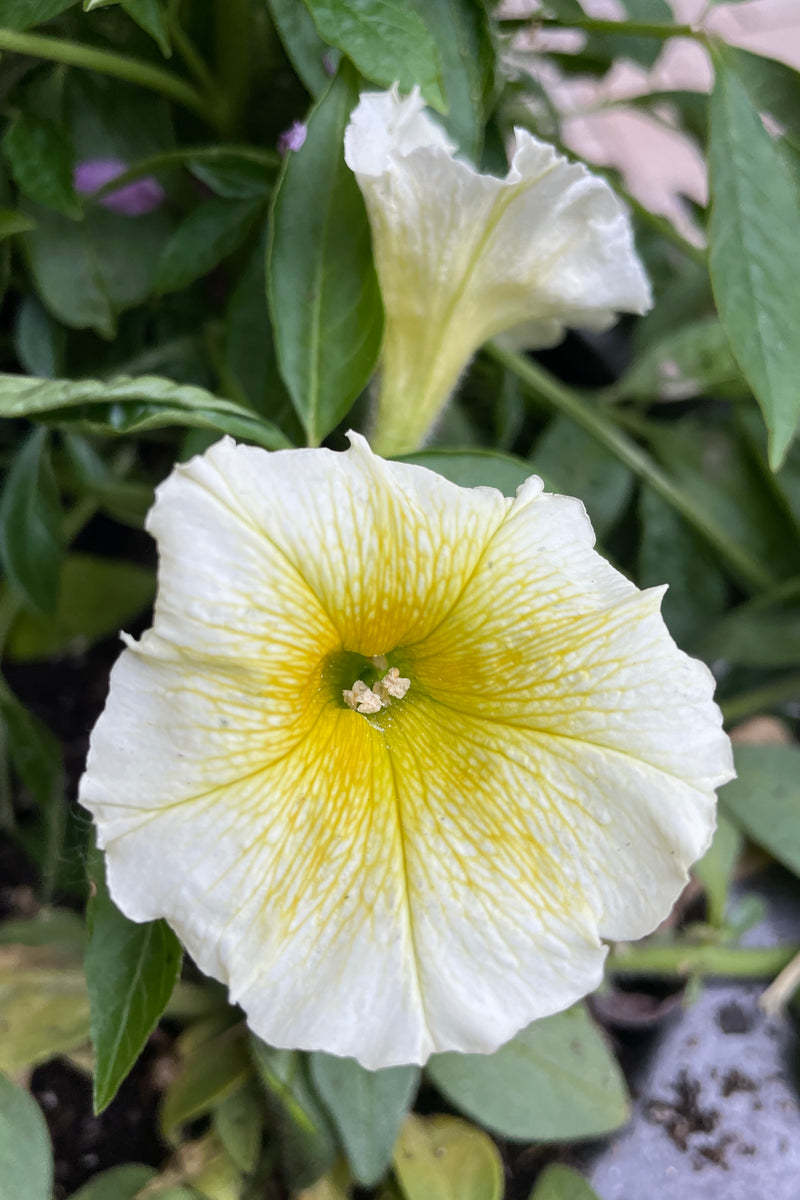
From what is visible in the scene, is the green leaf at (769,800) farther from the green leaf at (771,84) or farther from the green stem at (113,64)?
the green stem at (113,64)

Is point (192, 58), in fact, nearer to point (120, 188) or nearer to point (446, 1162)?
point (120, 188)

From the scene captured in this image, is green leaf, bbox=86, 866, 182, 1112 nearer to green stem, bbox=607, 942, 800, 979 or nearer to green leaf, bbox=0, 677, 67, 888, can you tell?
green leaf, bbox=0, 677, 67, 888

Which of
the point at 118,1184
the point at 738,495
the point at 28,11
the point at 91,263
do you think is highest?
the point at 28,11

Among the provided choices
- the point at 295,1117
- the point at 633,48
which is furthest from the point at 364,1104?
the point at 633,48

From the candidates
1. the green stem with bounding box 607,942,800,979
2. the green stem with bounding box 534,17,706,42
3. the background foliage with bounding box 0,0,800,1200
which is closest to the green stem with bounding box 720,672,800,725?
the background foliage with bounding box 0,0,800,1200

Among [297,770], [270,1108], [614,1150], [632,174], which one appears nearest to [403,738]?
[297,770]

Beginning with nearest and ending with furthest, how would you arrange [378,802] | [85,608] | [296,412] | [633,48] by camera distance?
1. [378,802]
2. [296,412]
3. [633,48]
4. [85,608]

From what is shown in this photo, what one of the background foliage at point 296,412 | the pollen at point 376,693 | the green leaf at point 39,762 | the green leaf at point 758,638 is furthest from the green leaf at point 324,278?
the green leaf at point 758,638
